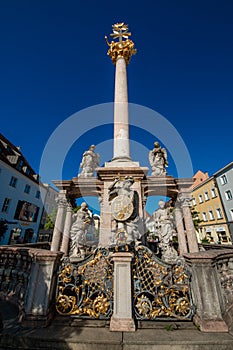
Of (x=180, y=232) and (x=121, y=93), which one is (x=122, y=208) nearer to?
(x=180, y=232)

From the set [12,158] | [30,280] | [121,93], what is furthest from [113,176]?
[12,158]

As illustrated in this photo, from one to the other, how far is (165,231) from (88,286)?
417cm

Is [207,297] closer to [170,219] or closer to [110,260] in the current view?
[110,260]

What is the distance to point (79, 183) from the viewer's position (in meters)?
7.73

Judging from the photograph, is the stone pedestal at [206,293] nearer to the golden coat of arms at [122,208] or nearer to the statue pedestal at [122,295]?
the statue pedestal at [122,295]

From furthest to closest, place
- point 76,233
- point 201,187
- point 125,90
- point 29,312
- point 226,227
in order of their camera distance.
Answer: point 201,187 < point 226,227 < point 125,90 < point 76,233 < point 29,312

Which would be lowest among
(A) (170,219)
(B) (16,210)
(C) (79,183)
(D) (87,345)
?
(D) (87,345)

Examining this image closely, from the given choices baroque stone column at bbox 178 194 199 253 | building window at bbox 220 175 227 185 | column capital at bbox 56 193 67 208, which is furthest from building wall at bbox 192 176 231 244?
column capital at bbox 56 193 67 208

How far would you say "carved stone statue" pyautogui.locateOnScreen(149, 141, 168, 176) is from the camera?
8.33 metres

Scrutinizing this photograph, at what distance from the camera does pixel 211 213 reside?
2645 centimetres

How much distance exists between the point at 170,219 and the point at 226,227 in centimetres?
2126

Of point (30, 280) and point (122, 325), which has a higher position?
point (30, 280)

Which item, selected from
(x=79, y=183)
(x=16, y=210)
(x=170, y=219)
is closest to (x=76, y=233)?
(x=79, y=183)

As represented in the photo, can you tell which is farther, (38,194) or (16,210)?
(38,194)
